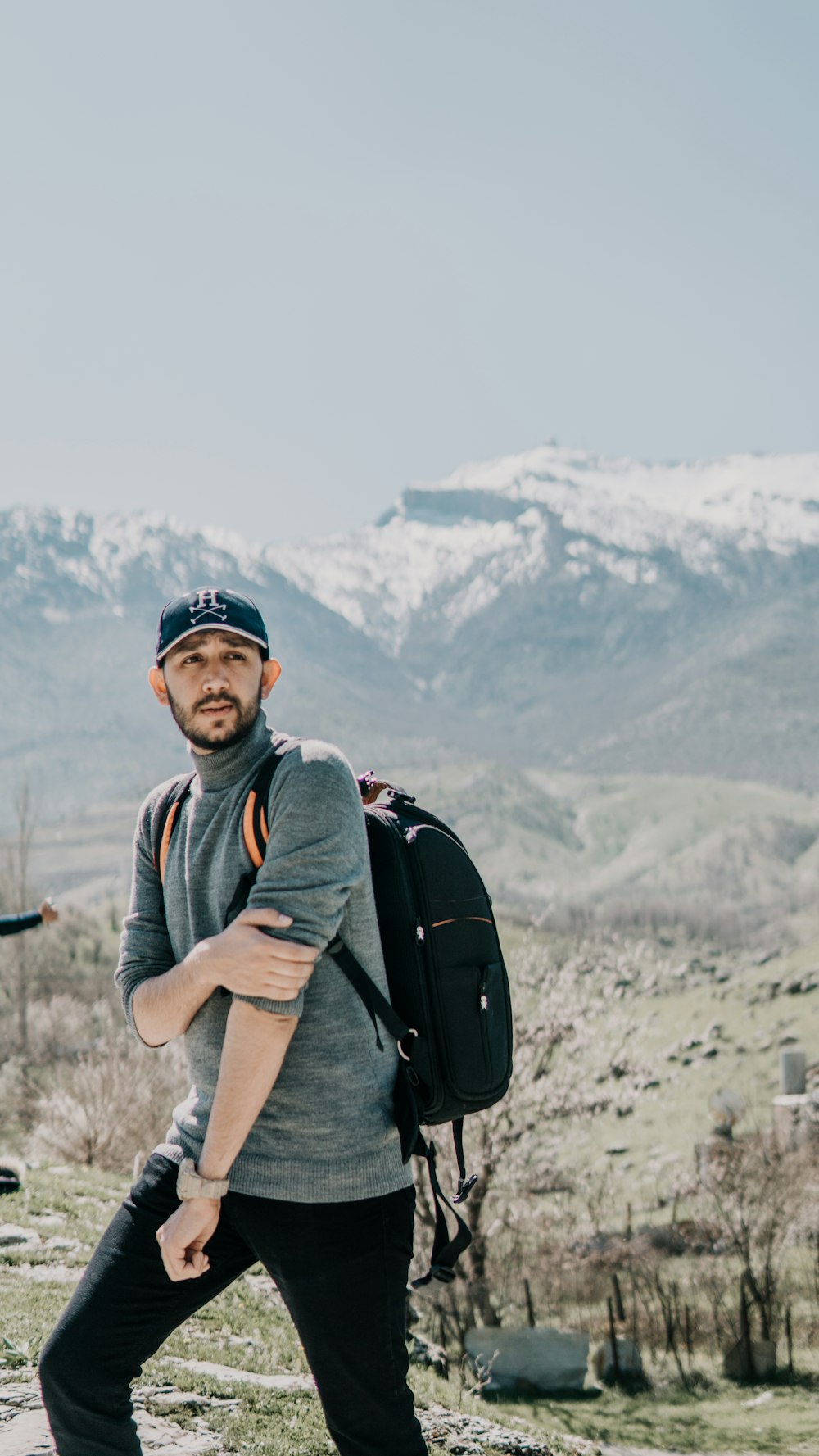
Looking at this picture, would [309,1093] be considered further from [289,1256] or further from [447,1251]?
[447,1251]

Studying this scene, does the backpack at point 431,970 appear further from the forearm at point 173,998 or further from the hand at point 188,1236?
the hand at point 188,1236

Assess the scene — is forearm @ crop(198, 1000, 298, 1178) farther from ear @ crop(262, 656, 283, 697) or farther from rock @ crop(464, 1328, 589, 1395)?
rock @ crop(464, 1328, 589, 1395)

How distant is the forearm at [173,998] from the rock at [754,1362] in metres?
24.1

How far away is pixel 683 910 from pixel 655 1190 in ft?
382

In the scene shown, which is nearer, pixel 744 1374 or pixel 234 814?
pixel 234 814

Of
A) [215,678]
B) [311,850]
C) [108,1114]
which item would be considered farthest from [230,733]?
[108,1114]

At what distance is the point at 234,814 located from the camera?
9.89 ft

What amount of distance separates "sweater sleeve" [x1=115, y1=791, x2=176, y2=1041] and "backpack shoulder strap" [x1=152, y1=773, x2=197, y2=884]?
0.07ft

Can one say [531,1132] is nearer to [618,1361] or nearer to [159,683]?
[618,1361]

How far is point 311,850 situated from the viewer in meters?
2.79

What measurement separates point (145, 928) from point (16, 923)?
5477 mm

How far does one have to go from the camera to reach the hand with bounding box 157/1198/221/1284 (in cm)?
279

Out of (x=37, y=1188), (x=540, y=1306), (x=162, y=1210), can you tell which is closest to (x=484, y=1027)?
(x=162, y=1210)

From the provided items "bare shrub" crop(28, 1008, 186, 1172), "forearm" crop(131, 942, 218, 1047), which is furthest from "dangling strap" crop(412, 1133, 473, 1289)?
"bare shrub" crop(28, 1008, 186, 1172)
